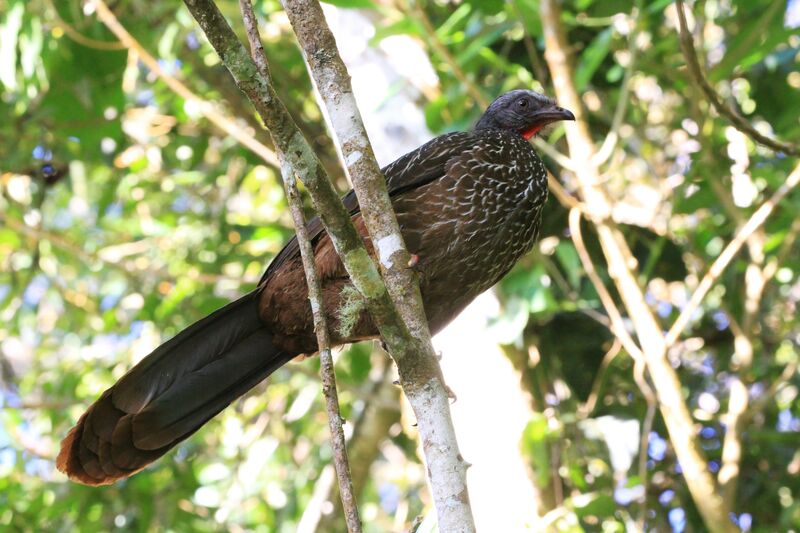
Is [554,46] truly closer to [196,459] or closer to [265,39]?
[265,39]

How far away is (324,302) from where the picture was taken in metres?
2.83

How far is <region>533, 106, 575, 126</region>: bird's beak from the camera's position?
3373mm

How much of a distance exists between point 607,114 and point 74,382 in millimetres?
2782

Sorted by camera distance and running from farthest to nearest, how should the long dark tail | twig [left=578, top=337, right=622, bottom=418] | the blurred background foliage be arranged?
1. twig [left=578, top=337, right=622, bottom=418]
2. the blurred background foliage
3. the long dark tail

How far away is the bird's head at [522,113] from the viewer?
3469 millimetres

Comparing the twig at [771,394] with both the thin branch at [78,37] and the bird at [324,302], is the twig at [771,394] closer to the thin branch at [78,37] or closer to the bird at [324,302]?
the bird at [324,302]

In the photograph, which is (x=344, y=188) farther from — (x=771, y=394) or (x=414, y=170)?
(x=771, y=394)

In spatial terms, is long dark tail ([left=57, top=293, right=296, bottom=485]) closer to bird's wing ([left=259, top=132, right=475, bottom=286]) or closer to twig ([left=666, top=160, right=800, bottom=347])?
bird's wing ([left=259, top=132, right=475, bottom=286])

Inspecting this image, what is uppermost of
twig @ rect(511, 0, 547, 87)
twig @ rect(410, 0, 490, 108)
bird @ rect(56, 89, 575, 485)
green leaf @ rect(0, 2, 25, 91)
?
green leaf @ rect(0, 2, 25, 91)

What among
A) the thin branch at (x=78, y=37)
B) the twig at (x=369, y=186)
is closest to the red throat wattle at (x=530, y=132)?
the twig at (x=369, y=186)

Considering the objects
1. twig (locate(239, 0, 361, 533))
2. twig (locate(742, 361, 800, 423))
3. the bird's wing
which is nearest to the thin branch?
the bird's wing

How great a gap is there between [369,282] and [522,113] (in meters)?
1.65

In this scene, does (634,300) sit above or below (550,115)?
below

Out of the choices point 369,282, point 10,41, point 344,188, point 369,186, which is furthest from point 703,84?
point 10,41
